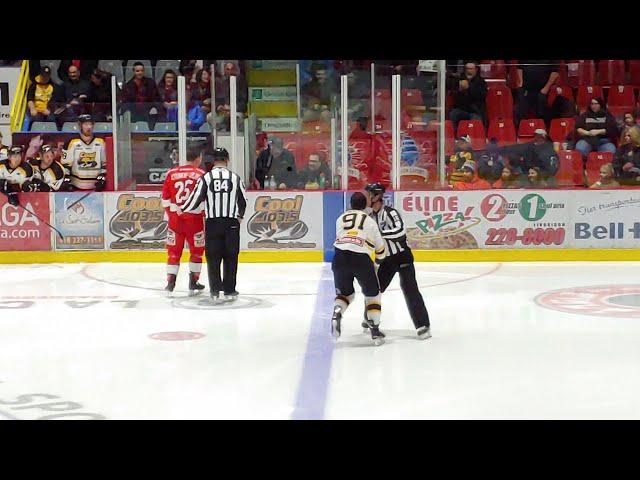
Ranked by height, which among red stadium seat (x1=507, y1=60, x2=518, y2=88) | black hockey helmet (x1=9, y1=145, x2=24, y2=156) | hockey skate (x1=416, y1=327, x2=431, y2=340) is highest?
red stadium seat (x1=507, y1=60, x2=518, y2=88)

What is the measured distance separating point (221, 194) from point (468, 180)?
456 cm

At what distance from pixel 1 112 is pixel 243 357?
8.44 m

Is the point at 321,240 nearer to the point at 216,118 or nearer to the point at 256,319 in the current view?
the point at 216,118

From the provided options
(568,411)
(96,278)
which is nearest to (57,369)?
(568,411)

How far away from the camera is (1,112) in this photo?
525 inches

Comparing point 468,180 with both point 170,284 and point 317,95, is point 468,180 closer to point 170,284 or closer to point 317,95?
point 317,95

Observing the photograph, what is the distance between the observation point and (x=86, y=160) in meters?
12.5

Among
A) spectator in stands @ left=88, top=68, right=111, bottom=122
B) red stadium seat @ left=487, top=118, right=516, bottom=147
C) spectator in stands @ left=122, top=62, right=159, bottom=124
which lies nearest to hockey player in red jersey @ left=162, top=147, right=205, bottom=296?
spectator in stands @ left=122, top=62, right=159, bottom=124

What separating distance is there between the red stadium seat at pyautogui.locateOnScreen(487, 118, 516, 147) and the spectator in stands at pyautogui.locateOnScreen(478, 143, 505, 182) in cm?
20

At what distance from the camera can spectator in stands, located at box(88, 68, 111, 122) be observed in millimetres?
12836

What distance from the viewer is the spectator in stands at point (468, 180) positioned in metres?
12.3

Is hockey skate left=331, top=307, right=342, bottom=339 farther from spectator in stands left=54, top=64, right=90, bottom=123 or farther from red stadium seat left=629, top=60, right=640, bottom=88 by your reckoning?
red stadium seat left=629, top=60, right=640, bottom=88

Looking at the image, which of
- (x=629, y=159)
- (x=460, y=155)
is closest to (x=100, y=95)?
(x=460, y=155)

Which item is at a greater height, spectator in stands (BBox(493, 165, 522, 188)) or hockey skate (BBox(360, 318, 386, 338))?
spectator in stands (BBox(493, 165, 522, 188))
